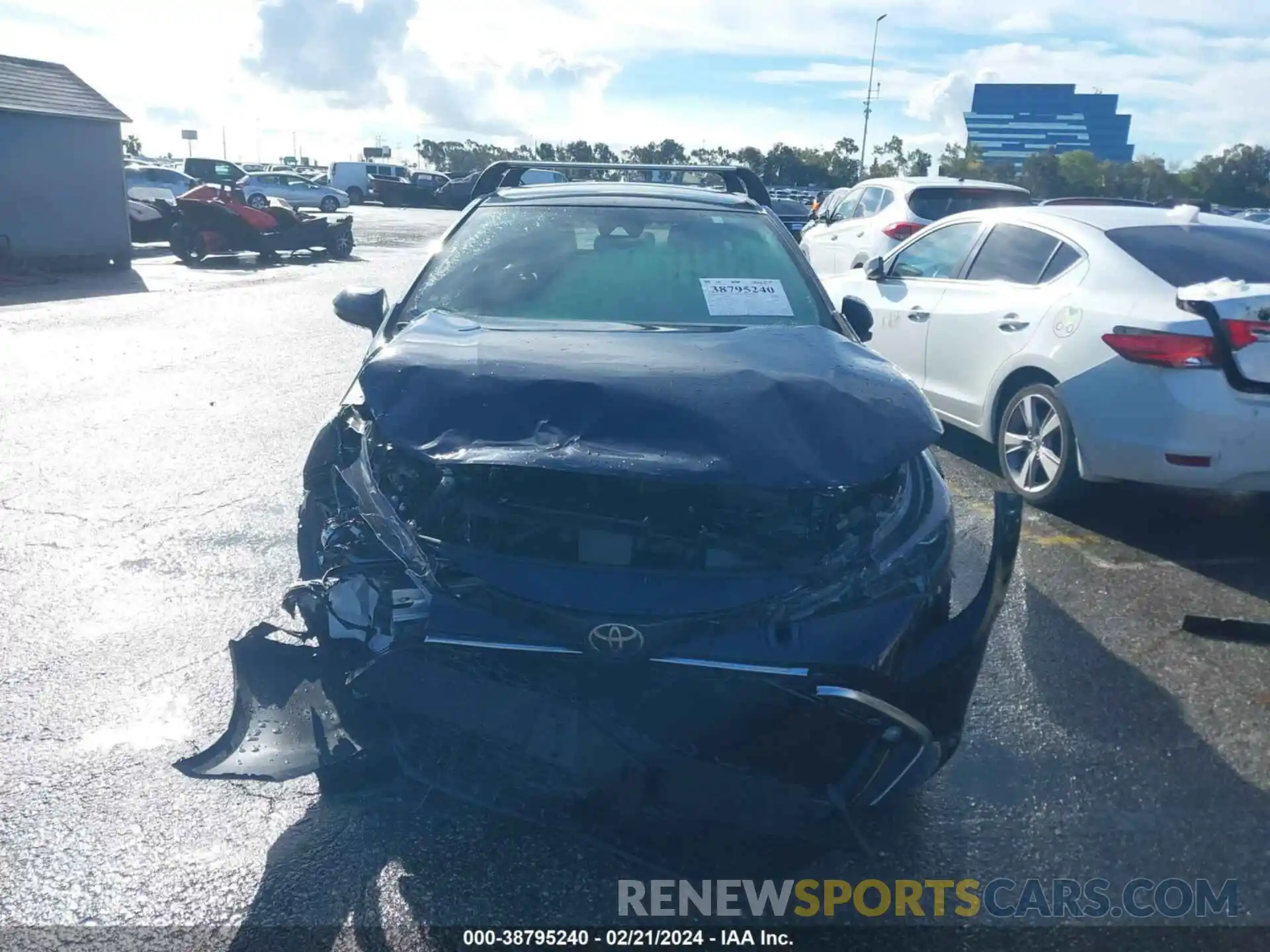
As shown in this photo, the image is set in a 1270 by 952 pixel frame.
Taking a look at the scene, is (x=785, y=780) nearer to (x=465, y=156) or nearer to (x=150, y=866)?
(x=150, y=866)

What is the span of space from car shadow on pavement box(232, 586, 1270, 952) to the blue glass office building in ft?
280

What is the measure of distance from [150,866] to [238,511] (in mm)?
3015

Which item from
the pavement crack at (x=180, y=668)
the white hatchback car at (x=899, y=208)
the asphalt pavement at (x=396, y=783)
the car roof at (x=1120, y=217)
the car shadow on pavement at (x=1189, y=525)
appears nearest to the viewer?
the asphalt pavement at (x=396, y=783)

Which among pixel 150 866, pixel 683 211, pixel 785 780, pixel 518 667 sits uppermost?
pixel 683 211

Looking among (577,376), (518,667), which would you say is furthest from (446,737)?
(577,376)

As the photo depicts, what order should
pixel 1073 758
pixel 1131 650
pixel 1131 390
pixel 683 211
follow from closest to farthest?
pixel 1073 758, pixel 1131 650, pixel 683 211, pixel 1131 390

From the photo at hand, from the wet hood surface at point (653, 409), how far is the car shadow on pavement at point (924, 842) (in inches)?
36.9

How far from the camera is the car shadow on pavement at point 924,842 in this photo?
2.71 m

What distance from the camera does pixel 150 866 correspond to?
2.83 m

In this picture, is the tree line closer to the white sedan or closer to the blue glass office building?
the blue glass office building

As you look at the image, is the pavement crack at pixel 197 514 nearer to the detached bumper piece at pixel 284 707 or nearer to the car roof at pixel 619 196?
the car roof at pixel 619 196

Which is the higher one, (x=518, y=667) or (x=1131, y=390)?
(x=1131, y=390)

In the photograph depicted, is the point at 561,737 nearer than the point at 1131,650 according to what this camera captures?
Yes

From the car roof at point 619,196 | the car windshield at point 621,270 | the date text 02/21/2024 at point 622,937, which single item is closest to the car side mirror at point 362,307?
the car windshield at point 621,270
